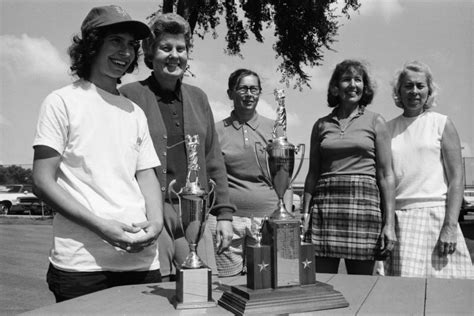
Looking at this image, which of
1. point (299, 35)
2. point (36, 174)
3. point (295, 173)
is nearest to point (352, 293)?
point (295, 173)

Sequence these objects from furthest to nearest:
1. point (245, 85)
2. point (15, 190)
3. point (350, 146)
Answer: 1. point (15, 190)
2. point (245, 85)
3. point (350, 146)

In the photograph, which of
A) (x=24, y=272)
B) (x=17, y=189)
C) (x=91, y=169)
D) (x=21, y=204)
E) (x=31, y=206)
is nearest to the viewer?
(x=91, y=169)

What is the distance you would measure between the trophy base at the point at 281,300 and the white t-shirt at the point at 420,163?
56.8 inches

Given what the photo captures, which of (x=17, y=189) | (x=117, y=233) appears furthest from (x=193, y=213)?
(x=17, y=189)

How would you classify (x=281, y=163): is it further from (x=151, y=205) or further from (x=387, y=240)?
(x=387, y=240)

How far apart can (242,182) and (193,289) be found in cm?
173

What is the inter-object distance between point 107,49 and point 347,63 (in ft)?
5.31

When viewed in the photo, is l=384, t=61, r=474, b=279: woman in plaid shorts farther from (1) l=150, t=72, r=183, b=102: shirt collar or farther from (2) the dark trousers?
(2) the dark trousers

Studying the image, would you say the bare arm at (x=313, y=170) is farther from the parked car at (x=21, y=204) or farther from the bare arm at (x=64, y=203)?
the parked car at (x=21, y=204)

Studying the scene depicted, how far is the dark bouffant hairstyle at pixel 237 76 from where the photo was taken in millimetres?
3805

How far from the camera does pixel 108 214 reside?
200cm

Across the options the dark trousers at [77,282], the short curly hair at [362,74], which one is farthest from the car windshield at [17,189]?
the dark trousers at [77,282]

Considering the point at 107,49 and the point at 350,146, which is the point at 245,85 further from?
the point at 107,49

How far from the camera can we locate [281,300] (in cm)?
178
